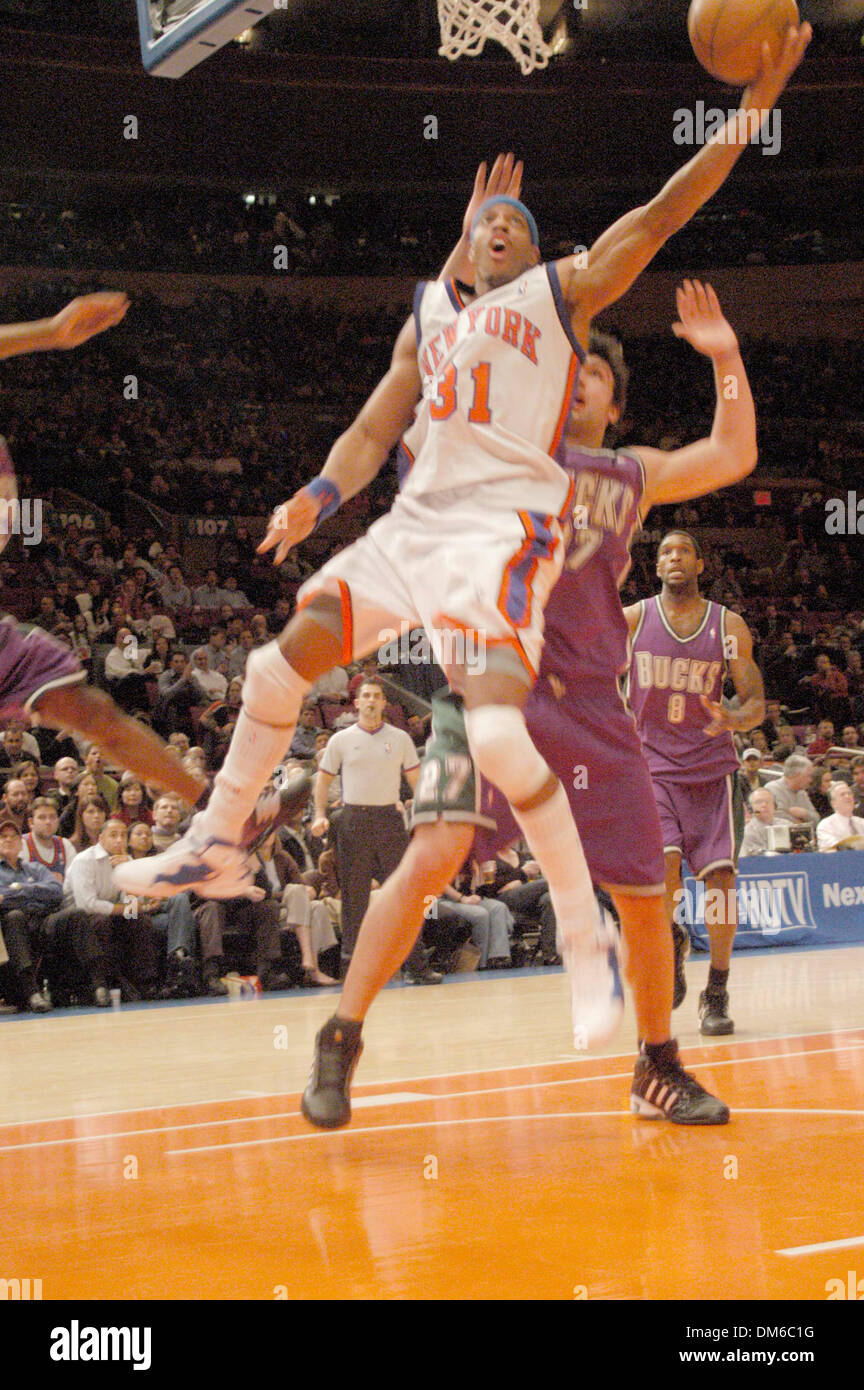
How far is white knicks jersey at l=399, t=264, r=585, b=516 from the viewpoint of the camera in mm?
3742

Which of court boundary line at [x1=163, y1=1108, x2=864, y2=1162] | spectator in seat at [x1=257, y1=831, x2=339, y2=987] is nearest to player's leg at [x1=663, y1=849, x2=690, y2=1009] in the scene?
court boundary line at [x1=163, y1=1108, x2=864, y2=1162]

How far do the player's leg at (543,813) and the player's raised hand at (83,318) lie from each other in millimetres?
1753

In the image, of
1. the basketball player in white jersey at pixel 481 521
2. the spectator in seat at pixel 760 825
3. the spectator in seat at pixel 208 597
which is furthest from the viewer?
the spectator in seat at pixel 208 597

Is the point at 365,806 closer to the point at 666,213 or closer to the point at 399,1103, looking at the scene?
the point at 399,1103

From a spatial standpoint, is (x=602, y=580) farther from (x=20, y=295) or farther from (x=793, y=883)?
(x=20, y=295)

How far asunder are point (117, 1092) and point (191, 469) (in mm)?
13941

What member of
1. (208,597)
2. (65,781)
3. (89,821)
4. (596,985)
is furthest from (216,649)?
(596,985)

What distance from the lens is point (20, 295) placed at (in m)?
19.2

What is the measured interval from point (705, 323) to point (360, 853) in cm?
504

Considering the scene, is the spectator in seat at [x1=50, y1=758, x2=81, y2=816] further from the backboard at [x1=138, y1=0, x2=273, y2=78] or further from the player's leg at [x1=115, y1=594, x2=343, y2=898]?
the player's leg at [x1=115, y1=594, x2=343, y2=898]

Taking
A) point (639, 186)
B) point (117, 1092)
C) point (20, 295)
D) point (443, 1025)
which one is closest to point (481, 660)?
point (117, 1092)

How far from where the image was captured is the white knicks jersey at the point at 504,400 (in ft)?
12.3

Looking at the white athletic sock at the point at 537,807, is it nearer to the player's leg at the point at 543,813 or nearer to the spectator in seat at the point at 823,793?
the player's leg at the point at 543,813

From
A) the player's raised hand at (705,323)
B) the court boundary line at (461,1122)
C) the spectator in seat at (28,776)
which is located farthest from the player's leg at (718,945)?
the spectator in seat at (28,776)
